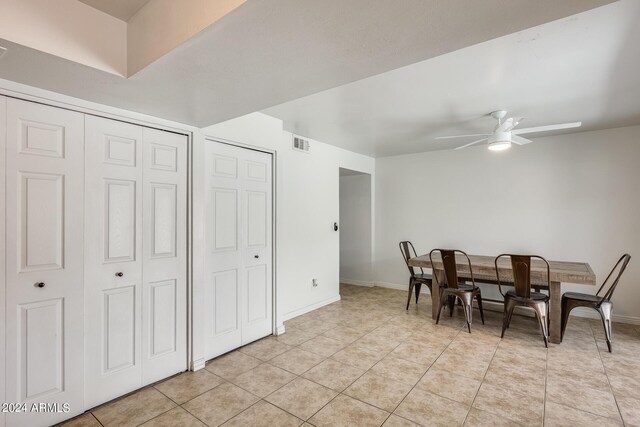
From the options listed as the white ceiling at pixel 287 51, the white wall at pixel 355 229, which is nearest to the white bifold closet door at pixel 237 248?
the white ceiling at pixel 287 51

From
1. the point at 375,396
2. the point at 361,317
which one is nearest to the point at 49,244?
the point at 375,396

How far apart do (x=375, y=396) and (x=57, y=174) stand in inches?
107

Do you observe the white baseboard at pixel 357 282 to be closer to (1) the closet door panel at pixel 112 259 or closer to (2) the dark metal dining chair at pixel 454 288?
(2) the dark metal dining chair at pixel 454 288

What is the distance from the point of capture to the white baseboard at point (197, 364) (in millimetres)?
2674

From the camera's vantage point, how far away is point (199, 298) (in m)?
2.74

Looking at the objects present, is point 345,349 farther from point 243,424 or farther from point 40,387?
point 40,387

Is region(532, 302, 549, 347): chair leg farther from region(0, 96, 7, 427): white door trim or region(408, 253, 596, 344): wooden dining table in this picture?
region(0, 96, 7, 427): white door trim

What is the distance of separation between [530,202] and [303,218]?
11.1 ft

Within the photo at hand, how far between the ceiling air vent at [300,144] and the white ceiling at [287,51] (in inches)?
77.9

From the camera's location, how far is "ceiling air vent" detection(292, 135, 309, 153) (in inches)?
164

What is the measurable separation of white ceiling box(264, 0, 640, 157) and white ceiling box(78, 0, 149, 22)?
4.83ft

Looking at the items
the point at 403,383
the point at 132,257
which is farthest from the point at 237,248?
the point at 403,383

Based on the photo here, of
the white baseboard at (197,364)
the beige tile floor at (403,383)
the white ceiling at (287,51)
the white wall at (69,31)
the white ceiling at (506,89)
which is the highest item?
the white ceiling at (506,89)

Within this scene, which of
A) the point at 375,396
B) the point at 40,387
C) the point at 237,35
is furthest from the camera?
the point at 375,396
